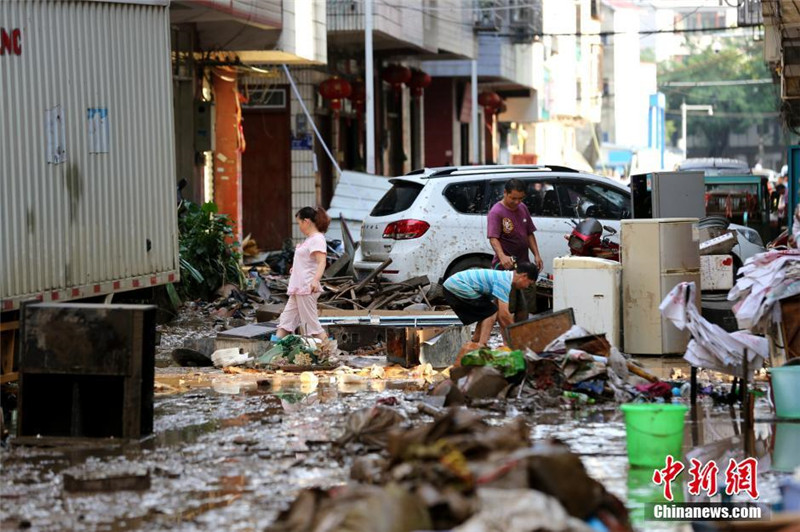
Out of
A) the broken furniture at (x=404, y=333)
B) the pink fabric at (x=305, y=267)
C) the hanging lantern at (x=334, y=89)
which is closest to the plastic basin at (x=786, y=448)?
the broken furniture at (x=404, y=333)

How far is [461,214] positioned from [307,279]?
498 centimetres

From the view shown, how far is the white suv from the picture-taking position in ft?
62.1

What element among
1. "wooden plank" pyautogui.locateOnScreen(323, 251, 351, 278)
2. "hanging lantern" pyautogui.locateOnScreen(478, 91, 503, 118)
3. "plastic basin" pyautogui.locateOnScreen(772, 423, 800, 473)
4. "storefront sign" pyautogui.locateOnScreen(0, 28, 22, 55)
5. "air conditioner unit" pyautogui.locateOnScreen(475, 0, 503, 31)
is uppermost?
"air conditioner unit" pyautogui.locateOnScreen(475, 0, 503, 31)

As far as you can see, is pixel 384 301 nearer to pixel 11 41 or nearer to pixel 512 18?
pixel 11 41

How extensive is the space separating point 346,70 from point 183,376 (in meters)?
22.5

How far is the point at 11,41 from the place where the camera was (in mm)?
11547

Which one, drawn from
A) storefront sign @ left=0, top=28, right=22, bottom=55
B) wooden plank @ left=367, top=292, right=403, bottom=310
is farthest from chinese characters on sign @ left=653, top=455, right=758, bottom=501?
wooden plank @ left=367, top=292, right=403, bottom=310

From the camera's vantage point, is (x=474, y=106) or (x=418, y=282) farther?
(x=474, y=106)

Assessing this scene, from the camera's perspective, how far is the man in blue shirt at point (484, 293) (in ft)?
43.3

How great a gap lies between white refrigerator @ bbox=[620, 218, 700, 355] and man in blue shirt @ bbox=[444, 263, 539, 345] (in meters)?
1.58

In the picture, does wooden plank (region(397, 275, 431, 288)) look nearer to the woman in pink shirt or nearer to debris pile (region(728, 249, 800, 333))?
the woman in pink shirt

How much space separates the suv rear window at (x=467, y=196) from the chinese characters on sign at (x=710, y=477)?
10.6m

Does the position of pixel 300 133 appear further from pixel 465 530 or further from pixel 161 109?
pixel 465 530

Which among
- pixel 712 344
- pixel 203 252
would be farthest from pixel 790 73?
pixel 712 344
